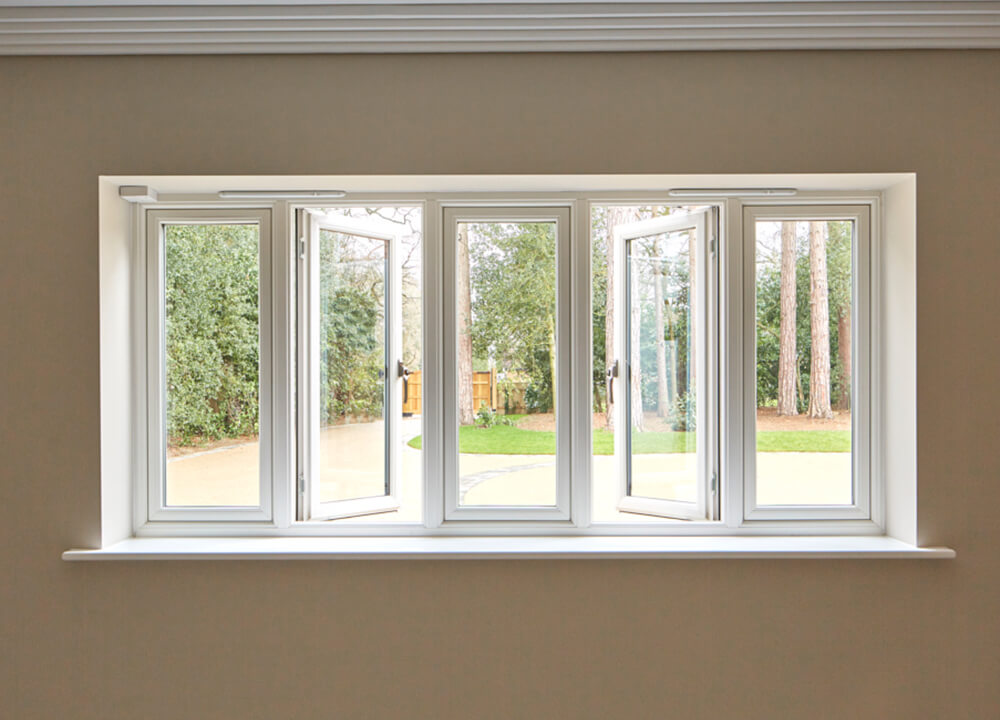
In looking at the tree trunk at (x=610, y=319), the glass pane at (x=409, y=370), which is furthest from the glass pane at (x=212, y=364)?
the tree trunk at (x=610, y=319)

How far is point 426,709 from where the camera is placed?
215cm

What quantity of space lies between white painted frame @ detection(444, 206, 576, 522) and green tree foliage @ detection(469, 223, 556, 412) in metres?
0.03

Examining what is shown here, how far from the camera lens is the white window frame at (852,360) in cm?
235

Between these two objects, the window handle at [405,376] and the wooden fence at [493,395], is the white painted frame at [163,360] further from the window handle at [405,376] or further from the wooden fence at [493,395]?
the wooden fence at [493,395]

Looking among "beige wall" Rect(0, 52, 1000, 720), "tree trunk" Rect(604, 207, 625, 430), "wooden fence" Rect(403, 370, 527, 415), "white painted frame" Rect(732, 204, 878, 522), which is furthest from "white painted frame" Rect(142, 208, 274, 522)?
"white painted frame" Rect(732, 204, 878, 522)

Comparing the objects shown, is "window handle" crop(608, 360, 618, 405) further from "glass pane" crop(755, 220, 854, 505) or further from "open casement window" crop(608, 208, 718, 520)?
"glass pane" crop(755, 220, 854, 505)

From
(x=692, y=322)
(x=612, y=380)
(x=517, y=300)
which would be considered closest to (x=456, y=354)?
(x=517, y=300)

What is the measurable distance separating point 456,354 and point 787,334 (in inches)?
48.7

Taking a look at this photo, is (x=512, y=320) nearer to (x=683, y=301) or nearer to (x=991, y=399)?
(x=683, y=301)

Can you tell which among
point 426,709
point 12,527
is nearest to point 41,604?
point 12,527

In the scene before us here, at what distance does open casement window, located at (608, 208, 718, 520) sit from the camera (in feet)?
7.88
